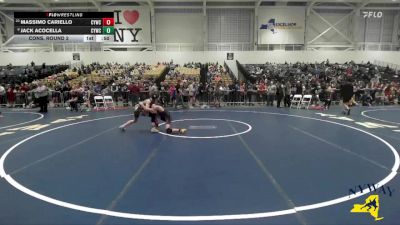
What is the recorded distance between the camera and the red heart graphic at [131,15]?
3422cm

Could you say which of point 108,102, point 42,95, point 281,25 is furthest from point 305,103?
point 281,25

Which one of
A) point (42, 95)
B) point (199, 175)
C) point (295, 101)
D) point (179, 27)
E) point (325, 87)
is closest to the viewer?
point (199, 175)

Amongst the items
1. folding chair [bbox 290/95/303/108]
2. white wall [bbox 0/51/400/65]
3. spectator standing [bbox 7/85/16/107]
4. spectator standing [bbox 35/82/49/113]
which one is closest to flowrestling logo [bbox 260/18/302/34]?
white wall [bbox 0/51/400/65]

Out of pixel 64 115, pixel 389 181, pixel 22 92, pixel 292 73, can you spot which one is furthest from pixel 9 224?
pixel 292 73

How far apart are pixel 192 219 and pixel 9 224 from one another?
244cm

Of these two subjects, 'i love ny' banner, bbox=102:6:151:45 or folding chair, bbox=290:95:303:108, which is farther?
'i love ny' banner, bbox=102:6:151:45

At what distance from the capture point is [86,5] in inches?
1375

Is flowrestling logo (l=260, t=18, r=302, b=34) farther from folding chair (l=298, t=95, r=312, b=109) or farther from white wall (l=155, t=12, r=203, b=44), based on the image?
folding chair (l=298, t=95, r=312, b=109)

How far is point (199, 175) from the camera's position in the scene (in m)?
6.20

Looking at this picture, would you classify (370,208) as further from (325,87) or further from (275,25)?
(275,25)

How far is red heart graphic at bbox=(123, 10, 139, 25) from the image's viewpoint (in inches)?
1347
